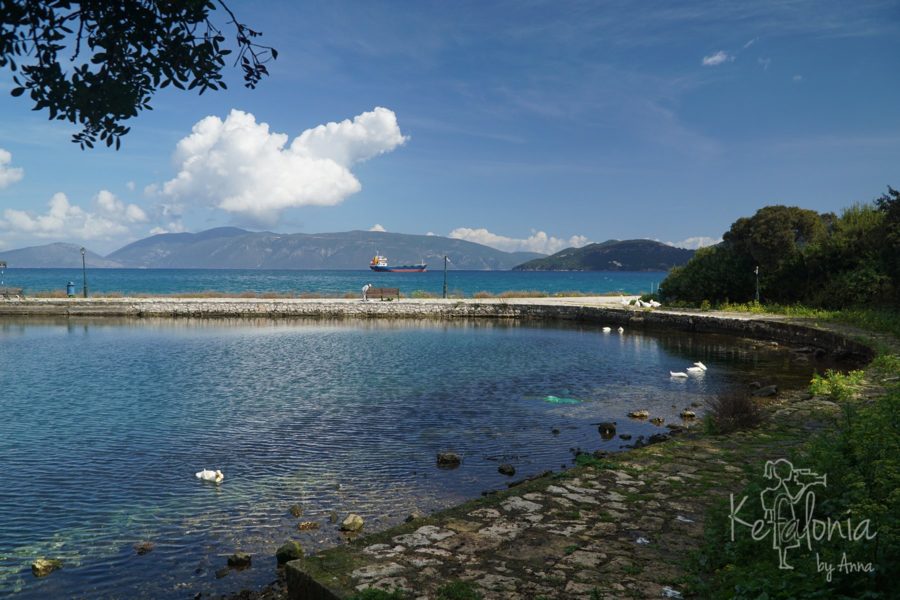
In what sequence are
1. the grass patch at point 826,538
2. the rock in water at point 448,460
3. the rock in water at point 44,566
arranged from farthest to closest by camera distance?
the rock in water at point 448,460
the rock in water at point 44,566
the grass patch at point 826,538

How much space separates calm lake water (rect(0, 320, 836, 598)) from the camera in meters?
7.95

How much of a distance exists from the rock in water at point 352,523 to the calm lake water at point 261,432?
24cm

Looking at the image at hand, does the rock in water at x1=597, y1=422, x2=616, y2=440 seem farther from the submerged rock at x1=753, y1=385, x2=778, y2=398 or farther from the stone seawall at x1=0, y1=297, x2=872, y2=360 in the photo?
the stone seawall at x1=0, y1=297, x2=872, y2=360

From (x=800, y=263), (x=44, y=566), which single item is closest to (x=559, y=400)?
(x=44, y=566)

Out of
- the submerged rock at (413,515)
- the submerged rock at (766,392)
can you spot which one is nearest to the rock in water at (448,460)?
the submerged rock at (413,515)

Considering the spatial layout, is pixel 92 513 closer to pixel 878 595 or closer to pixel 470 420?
pixel 470 420

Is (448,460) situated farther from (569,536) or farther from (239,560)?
(569,536)

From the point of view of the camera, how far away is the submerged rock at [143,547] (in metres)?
7.67

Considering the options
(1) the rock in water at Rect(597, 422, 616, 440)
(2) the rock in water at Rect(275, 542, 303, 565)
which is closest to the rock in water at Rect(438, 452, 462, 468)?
(1) the rock in water at Rect(597, 422, 616, 440)

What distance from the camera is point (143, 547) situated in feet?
25.4

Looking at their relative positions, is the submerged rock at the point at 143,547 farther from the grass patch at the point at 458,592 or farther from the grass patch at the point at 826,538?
the grass patch at the point at 826,538

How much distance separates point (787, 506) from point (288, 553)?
5644mm

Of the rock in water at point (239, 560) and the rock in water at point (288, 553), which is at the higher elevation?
the rock in water at point (288, 553)

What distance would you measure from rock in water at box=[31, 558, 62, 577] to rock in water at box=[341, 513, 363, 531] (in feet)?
11.4
